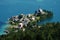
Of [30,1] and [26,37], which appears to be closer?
[26,37]

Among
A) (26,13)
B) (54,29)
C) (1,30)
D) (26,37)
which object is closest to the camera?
(26,37)

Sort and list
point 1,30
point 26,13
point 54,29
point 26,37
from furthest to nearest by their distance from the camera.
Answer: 1. point 26,13
2. point 1,30
3. point 54,29
4. point 26,37

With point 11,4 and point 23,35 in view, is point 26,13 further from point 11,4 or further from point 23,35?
point 23,35

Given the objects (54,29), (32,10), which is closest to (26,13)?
(32,10)

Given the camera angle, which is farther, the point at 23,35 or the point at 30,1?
the point at 30,1

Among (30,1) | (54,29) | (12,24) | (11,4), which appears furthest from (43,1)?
(54,29)

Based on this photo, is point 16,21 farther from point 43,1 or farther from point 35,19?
point 43,1

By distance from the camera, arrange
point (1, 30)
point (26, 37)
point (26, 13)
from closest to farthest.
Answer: point (26, 37), point (1, 30), point (26, 13)

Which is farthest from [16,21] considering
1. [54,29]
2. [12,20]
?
[54,29]

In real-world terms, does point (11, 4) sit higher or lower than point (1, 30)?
higher
